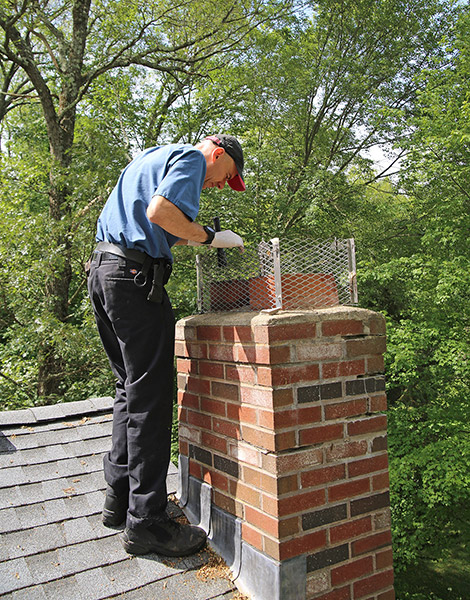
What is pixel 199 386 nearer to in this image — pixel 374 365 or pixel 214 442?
pixel 214 442

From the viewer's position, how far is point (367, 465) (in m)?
1.94

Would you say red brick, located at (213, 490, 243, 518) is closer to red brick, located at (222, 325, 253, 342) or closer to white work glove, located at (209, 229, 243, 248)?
red brick, located at (222, 325, 253, 342)

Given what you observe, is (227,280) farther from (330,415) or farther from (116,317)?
(330,415)

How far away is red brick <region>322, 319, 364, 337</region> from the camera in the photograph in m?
1.85

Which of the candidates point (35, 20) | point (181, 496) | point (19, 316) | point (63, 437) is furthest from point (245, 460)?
point (35, 20)

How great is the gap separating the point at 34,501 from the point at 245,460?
1.10 metres

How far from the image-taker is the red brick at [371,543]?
1.87m

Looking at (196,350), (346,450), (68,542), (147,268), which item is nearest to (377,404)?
(346,450)

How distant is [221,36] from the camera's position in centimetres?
1099

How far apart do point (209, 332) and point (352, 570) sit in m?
1.06

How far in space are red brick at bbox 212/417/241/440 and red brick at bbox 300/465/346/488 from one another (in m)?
0.31

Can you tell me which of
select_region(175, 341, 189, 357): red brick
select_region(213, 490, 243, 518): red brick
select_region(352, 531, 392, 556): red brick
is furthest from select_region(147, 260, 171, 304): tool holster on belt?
select_region(352, 531, 392, 556): red brick

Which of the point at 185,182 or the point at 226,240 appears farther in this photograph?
the point at 226,240

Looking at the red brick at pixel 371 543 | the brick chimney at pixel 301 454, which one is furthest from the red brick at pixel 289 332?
the red brick at pixel 371 543
